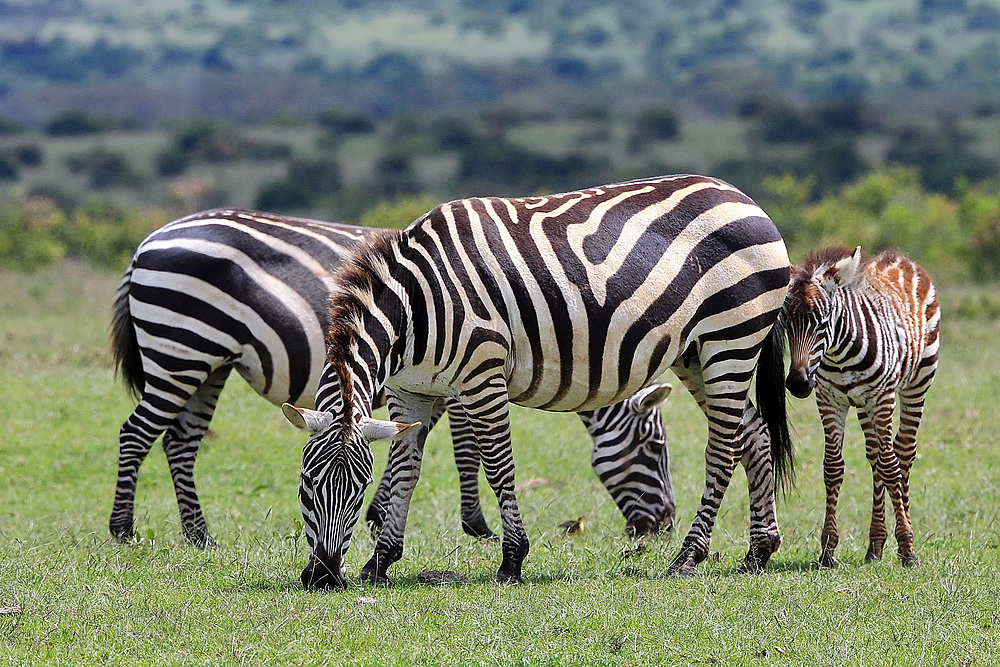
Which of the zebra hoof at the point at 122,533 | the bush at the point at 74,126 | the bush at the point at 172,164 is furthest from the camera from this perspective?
the bush at the point at 74,126

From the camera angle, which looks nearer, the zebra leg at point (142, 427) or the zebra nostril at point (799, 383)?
the zebra nostril at point (799, 383)

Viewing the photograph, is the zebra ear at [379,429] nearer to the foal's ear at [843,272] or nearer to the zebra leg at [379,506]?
the zebra leg at [379,506]

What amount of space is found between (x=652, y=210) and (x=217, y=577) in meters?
3.54

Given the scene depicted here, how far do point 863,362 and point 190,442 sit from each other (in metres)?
4.98

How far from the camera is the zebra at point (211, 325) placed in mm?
8469

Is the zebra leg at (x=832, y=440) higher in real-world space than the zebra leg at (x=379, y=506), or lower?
higher

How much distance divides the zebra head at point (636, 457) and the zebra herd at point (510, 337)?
0.38 ft

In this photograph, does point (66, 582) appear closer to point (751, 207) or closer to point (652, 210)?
point (652, 210)

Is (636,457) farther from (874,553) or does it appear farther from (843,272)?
(843,272)

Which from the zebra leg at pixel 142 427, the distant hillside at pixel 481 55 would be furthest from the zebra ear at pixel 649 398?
the distant hillside at pixel 481 55

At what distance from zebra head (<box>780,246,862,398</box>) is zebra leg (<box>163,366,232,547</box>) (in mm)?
4158

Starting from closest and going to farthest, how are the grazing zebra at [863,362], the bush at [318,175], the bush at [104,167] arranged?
the grazing zebra at [863,362], the bush at [318,175], the bush at [104,167]

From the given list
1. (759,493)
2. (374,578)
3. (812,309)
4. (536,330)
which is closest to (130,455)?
(374,578)

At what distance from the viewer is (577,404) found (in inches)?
295
